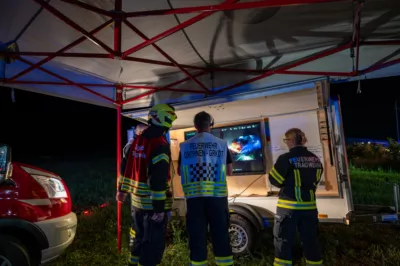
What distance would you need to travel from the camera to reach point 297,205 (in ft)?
11.6

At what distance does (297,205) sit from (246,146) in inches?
104

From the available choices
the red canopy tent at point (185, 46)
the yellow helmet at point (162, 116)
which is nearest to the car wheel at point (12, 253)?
the yellow helmet at point (162, 116)

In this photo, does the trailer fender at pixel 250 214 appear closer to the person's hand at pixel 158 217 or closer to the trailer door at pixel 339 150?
the trailer door at pixel 339 150

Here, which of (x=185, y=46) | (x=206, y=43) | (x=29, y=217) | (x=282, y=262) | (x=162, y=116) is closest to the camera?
(x=29, y=217)

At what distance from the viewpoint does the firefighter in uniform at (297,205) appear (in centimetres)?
352

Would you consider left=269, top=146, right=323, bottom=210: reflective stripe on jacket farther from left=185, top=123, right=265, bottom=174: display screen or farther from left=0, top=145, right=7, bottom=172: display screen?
left=0, top=145, right=7, bottom=172: display screen

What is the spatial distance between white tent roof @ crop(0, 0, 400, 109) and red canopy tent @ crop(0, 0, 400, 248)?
2cm

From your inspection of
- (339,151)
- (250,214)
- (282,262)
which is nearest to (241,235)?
(250,214)

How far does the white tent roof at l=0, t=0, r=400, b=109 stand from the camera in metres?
3.94

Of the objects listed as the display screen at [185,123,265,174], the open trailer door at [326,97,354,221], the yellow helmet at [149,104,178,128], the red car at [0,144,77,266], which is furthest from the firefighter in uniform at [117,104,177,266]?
the display screen at [185,123,265,174]

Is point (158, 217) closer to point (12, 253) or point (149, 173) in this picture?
point (149, 173)

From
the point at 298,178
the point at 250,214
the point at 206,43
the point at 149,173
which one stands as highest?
the point at 206,43

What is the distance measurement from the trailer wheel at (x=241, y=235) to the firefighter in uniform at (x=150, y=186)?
6.33 feet

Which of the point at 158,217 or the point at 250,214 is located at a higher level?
the point at 158,217
